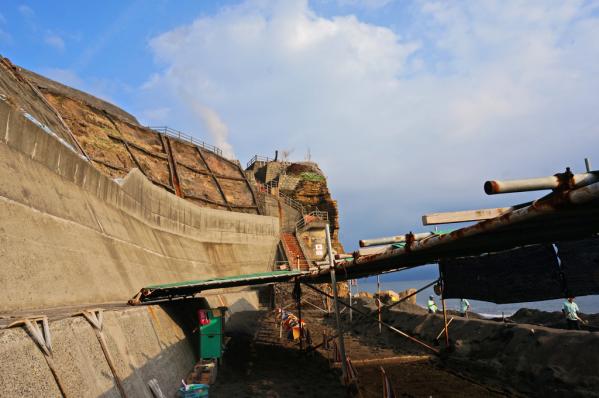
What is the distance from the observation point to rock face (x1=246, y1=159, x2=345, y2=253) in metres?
53.5

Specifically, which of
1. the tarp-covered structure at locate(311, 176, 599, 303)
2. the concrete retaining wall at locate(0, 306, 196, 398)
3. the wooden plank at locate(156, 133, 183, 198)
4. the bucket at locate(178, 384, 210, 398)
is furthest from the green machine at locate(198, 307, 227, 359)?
the wooden plank at locate(156, 133, 183, 198)

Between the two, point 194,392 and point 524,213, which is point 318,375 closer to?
point 194,392

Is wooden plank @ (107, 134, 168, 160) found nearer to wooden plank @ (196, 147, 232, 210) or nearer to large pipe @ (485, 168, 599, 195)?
wooden plank @ (196, 147, 232, 210)

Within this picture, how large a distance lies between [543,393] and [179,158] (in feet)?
106

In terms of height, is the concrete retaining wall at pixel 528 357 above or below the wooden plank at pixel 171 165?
below

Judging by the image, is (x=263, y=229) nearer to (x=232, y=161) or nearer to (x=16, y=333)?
(x=232, y=161)

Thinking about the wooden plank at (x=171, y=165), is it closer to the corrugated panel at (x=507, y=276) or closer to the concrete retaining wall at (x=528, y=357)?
the concrete retaining wall at (x=528, y=357)

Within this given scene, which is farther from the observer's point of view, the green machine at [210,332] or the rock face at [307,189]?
the rock face at [307,189]

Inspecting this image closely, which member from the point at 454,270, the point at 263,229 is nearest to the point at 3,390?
the point at 454,270

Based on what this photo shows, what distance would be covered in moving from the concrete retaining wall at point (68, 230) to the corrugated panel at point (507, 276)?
1104 cm

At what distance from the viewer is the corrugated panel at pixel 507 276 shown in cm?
838

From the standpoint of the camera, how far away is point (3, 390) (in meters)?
3.92

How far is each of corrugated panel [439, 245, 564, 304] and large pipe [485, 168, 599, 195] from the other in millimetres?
5661

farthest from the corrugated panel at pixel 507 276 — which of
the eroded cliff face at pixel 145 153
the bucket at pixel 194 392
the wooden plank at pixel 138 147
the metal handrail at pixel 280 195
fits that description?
the metal handrail at pixel 280 195
